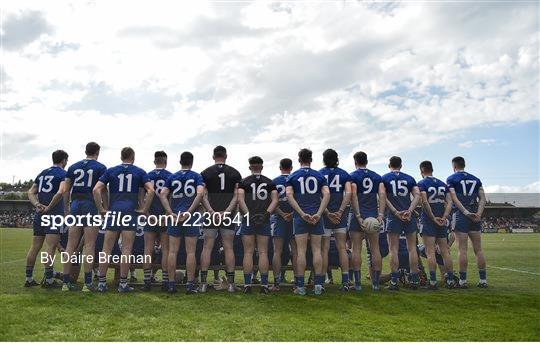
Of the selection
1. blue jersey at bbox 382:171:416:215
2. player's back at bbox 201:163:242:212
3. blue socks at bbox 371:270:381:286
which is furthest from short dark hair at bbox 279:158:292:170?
blue socks at bbox 371:270:381:286

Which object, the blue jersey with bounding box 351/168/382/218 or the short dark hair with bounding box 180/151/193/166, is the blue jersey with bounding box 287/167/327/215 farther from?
the short dark hair with bounding box 180/151/193/166

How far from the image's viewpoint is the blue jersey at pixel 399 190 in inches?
340

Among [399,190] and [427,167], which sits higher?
[427,167]

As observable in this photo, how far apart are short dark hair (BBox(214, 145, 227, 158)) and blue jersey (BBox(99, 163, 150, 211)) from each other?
1.53 meters

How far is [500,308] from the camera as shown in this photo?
6570 millimetres

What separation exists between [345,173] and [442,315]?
334 centimetres

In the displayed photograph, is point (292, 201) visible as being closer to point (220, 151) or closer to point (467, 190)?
point (220, 151)

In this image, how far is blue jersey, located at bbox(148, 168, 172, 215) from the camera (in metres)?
8.45

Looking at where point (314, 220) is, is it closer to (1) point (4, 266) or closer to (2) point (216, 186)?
(2) point (216, 186)

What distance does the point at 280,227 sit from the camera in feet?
27.2

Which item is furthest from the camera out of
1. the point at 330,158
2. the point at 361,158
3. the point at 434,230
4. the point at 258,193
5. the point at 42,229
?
the point at 434,230

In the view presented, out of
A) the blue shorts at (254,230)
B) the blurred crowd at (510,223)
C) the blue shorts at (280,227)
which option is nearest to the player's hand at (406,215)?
the blue shorts at (280,227)

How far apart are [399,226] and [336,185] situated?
64.8 inches

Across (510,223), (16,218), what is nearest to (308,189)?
(16,218)
